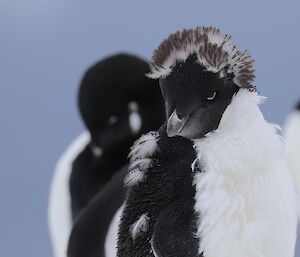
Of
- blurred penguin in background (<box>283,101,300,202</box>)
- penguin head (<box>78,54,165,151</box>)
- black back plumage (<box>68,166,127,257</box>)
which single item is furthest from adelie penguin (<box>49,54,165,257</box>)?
blurred penguin in background (<box>283,101,300,202</box>)

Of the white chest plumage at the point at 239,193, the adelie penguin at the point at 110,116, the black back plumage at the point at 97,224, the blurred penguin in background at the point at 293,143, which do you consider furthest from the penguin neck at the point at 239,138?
the blurred penguin in background at the point at 293,143

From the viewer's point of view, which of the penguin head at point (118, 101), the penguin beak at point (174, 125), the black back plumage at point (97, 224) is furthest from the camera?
the penguin head at point (118, 101)

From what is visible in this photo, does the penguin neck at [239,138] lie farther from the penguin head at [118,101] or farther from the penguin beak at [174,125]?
the penguin head at [118,101]

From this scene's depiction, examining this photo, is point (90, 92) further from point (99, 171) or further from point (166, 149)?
point (166, 149)

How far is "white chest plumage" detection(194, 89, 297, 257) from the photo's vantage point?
1108mm

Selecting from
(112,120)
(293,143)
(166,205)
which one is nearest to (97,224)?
(112,120)

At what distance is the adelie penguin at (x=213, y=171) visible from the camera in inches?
43.1

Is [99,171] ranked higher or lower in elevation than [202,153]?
lower

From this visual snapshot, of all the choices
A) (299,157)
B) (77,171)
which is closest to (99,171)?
(77,171)

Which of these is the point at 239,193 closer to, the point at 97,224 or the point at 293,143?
the point at 97,224

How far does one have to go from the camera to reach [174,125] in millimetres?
1084

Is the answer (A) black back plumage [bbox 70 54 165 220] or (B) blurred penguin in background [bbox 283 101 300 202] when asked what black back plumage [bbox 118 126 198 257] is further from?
(B) blurred penguin in background [bbox 283 101 300 202]

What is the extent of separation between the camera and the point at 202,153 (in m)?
1.12

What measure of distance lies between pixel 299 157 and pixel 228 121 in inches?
84.3
